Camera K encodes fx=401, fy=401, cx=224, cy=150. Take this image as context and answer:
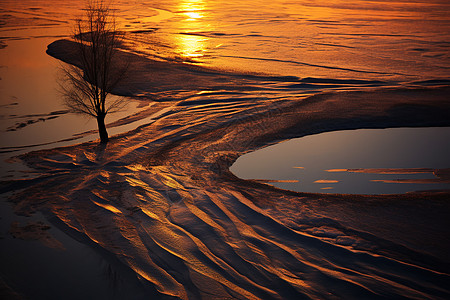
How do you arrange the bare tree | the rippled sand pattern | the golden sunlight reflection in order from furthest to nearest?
the golden sunlight reflection, the bare tree, the rippled sand pattern

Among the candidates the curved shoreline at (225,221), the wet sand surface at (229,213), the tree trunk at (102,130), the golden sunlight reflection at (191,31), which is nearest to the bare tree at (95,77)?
the tree trunk at (102,130)

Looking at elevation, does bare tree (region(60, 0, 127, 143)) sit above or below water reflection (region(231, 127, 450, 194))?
above

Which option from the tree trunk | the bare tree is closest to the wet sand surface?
the tree trunk

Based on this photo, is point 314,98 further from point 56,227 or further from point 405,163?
point 56,227

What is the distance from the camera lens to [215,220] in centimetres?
767

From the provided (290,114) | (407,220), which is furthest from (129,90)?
(407,220)

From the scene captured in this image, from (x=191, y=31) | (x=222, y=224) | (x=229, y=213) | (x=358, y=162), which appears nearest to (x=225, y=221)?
(x=222, y=224)

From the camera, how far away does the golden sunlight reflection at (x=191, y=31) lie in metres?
23.4

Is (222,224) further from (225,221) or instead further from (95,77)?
(95,77)

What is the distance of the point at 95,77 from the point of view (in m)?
11.3

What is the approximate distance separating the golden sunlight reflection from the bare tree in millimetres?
3992

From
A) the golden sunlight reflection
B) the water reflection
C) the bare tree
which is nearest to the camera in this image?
the water reflection

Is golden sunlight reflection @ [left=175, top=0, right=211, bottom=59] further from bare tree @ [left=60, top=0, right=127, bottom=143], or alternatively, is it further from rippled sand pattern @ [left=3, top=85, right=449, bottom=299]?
rippled sand pattern @ [left=3, top=85, right=449, bottom=299]

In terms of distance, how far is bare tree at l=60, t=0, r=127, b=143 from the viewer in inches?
445
